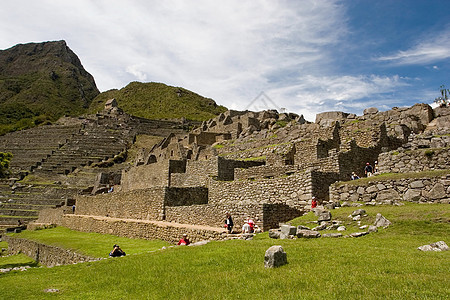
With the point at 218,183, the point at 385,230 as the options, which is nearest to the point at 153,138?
the point at 218,183

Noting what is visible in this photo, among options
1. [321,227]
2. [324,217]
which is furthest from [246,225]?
[321,227]

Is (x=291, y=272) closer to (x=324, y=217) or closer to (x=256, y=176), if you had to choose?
(x=324, y=217)

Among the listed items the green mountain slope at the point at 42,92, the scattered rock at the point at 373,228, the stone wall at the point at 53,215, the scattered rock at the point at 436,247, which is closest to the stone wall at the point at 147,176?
the stone wall at the point at 53,215

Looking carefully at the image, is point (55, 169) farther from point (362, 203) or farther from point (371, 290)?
point (371, 290)

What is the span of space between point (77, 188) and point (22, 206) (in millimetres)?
7587

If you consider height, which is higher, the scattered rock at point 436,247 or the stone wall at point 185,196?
the stone wall at point 185,196

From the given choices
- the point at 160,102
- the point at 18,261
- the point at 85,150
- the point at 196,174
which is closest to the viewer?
the point at 18,261

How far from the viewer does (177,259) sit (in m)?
9.72

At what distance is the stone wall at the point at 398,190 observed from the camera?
1134 cm

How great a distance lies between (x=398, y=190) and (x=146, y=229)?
12.6 meters

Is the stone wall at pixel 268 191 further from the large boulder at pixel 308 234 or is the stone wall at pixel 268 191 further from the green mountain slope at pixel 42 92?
the green mountain slope at pixel 42 92

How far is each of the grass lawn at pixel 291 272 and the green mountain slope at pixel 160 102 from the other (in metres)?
94.9

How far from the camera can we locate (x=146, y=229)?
19.2 metres

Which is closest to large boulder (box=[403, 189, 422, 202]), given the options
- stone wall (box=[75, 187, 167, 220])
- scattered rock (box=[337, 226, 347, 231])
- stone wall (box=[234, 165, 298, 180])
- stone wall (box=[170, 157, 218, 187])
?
scattered rock (box=[337, 226, 347, 231])
